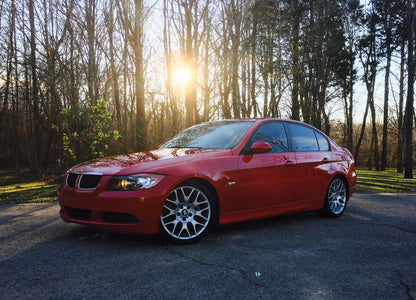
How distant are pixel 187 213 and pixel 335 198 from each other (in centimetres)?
303

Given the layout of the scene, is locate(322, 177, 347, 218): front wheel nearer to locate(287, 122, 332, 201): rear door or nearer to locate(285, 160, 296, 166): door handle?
locate(287, 122, 332, 201): rear door

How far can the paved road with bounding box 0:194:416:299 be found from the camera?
109 inches

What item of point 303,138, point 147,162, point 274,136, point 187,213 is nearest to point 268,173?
point 274,136

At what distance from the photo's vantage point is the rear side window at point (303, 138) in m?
5.57

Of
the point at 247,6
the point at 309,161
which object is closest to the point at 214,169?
the point at 309,161

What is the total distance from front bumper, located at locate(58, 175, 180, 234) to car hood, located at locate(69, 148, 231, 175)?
16cm

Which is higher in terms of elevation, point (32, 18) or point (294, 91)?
point (32, 18)

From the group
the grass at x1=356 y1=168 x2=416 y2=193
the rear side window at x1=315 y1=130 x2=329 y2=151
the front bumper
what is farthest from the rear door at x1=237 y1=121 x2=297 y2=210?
the grass at x1=356 y1=168 x2=416 y2=193

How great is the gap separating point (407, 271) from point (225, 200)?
79.5 inches

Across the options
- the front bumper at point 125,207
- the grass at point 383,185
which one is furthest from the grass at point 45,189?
the front bumper at point 125,207

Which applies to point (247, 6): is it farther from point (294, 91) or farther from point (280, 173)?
point (280, 173)

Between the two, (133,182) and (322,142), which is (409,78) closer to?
(322,142)

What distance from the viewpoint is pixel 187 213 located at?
4109mm

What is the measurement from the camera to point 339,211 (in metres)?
6.02
